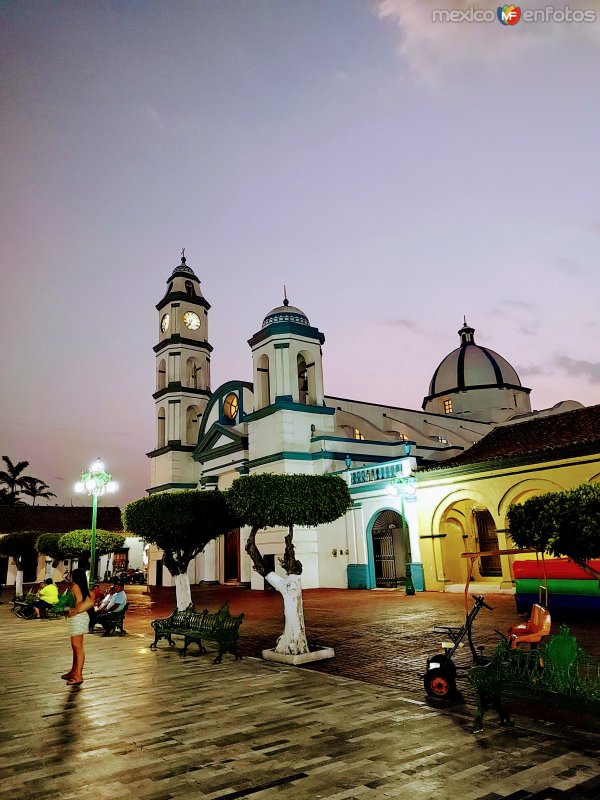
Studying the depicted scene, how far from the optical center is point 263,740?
18.8 feet

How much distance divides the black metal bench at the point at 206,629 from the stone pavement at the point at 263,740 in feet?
1.45

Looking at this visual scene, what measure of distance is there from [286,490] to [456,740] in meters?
6.38

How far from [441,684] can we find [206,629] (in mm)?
5313

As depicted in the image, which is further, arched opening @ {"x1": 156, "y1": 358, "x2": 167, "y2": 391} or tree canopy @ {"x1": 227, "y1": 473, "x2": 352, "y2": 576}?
arched opening @ {"x1": 156, "y1": 358, "x2": 167, "y2": 391}

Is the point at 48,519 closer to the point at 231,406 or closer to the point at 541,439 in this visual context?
the point at 231,406

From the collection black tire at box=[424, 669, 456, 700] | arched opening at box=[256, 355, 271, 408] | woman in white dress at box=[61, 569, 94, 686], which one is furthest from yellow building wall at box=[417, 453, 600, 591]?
woman in white dress at box=[61, 569, 94, 686]

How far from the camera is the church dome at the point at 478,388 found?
43.4 m

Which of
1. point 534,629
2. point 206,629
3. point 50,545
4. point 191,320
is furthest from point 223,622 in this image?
point 191,320

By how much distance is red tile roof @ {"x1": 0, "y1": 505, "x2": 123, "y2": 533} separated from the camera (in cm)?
4919

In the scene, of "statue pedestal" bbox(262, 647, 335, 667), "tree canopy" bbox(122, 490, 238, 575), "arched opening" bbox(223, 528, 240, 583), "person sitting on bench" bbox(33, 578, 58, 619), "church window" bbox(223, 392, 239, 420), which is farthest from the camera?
"church window" bbox(223, 392, 239, 420)

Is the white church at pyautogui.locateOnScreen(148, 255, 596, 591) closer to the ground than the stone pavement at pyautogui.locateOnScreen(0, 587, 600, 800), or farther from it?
farther from it

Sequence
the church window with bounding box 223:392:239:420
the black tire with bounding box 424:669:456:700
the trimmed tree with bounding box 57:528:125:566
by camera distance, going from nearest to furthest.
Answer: the black tire with bounding box 424:669:456:700
the trimmed tree with bounding box 57:528:125:566
the church window with bounding box 223:392:239:420

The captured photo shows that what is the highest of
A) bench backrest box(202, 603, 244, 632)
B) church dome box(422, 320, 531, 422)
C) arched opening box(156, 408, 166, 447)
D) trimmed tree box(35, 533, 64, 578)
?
church dome box(422, 320, 531, 422)

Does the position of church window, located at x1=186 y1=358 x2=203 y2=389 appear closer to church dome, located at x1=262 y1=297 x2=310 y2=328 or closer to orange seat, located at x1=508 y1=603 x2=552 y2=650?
church dome, located at x1=262 y1=297 x2=310 y2=328
